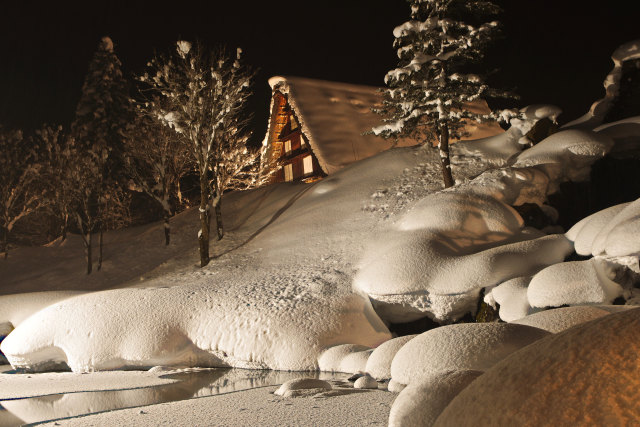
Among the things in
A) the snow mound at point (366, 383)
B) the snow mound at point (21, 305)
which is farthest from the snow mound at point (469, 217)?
the snow mound at point (21, 305)

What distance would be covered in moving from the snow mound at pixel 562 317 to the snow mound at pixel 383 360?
7.38 ft

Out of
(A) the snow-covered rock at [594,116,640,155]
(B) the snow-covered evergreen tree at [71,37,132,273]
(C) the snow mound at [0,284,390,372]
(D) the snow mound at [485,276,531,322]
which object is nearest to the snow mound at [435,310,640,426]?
→ (D) the snow mound at [485,276,531,322]

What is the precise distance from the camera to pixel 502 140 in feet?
78.6

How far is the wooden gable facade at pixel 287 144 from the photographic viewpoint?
32.5m

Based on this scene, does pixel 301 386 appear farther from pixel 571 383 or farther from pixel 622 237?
pixel 571 383

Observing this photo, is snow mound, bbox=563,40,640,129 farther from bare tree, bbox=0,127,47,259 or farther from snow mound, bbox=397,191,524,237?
bare tree, bbox=0,127,47,259

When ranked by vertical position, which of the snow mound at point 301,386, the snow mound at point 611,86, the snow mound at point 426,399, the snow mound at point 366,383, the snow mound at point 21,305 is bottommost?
the snow mound at point 21,305

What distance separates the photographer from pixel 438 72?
20.6 meters

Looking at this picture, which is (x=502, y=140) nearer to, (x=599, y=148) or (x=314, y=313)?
(x=599, y=148)

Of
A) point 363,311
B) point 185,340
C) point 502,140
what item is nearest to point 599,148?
point 502,140

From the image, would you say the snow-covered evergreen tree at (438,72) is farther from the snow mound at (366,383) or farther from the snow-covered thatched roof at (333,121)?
the snow mound at (366,383)

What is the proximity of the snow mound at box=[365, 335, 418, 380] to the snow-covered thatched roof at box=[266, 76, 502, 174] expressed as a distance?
62.2ft

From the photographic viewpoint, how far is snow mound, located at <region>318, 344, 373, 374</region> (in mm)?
10977

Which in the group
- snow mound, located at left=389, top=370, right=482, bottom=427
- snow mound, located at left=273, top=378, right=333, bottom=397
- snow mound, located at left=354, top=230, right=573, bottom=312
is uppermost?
snow mound, located at left=389, top=370, right=482, bottom=427
